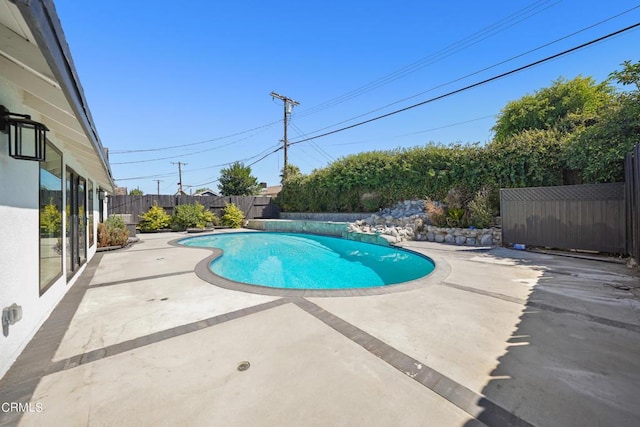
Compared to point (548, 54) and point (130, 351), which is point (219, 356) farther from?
point (548, 54)

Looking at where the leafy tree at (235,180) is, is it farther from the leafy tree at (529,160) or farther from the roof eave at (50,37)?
Result: the roof eave at (50,37)

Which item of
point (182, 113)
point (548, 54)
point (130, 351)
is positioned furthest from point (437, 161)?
point (182, 113)

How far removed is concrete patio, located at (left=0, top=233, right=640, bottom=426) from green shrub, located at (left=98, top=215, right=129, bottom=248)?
5.29 meters

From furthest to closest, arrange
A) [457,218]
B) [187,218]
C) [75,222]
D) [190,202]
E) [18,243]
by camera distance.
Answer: [190,202]
[187,218]
[457,218]
[75,222]
[18,243]

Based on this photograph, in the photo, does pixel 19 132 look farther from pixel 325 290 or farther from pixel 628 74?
pixel 628 74

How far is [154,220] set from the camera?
14.1 meters

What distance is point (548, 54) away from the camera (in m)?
6.58

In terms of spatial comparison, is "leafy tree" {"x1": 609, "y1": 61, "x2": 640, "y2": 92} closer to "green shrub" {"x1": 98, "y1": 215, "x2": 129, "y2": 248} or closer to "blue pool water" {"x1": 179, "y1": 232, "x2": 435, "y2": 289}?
"blue pool water" {"x1": 179, "y1": 232, "x2": 435, "y2": 289}

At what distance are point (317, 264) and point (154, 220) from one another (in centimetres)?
1122

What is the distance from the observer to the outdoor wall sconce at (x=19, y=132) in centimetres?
218

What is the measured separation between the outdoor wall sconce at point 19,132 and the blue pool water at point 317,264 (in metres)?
3.91

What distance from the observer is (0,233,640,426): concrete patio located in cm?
165

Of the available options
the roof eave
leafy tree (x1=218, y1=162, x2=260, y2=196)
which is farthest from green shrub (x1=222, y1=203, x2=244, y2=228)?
the roof eave

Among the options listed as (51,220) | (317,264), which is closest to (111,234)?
(51,220)
